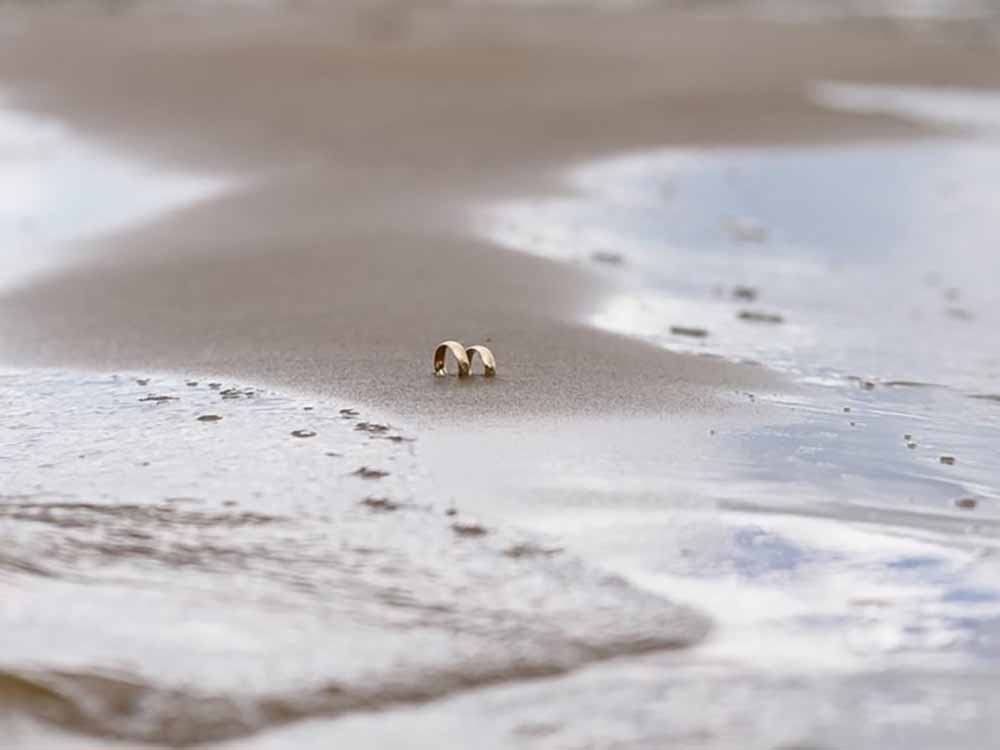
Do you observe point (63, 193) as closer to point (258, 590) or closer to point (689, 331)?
point (689, 331)

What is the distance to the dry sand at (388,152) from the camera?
476 centimetres

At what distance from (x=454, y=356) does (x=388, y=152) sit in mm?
5030

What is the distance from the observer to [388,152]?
30.6 feet

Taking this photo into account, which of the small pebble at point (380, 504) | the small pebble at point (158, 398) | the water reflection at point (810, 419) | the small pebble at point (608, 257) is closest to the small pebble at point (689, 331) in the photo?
the water reflection at point (810, 419)

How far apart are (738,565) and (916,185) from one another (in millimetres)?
6418

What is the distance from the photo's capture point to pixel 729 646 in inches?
113

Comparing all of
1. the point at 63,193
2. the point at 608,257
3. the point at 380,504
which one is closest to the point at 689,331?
the point at 608,257

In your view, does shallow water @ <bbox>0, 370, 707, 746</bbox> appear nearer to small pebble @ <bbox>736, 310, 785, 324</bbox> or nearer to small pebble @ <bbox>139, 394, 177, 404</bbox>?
small pebble @ <bbox>139, 394, 177, 404</bbox>

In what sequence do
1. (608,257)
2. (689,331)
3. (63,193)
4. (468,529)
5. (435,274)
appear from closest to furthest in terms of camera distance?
(468,529), (689,331), (435,274), (608,257), (63,193)

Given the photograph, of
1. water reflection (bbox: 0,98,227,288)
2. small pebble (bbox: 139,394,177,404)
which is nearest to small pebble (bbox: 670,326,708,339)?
small pebble (bbox: 139,394,177,404)

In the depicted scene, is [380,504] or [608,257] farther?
[608,257]

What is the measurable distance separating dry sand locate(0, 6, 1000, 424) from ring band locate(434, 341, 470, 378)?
2.1 inches

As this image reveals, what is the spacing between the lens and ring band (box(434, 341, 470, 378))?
434 cm

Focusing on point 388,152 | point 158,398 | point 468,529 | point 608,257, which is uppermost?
point 388,152
